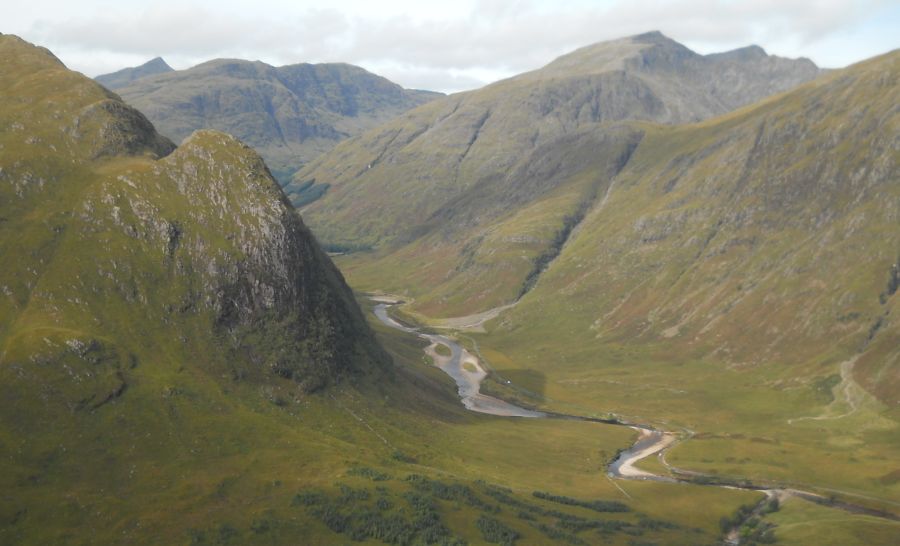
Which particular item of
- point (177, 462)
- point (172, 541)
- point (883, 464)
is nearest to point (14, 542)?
point (172, 541)

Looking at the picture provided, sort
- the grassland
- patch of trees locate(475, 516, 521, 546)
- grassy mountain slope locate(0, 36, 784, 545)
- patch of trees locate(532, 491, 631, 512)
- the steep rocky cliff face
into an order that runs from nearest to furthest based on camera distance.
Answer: the grassland
patch of trees locate(475, 516, 521, 546)
grassy mountain slope locate(0, 36, 784, 545)
patch of trees locate(532, 491, 631, 512)
the steep rocky cliff face

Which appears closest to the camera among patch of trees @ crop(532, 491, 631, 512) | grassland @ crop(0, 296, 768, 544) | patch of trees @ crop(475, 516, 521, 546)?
grassland @ crop(0, 296, 768, 544)

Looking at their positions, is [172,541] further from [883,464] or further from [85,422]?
[883,464]

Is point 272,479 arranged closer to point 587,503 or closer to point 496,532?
point 496,532

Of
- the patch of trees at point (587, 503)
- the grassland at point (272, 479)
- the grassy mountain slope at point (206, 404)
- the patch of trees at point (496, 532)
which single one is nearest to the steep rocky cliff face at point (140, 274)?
the grassy mountain slope at point (206, 404)

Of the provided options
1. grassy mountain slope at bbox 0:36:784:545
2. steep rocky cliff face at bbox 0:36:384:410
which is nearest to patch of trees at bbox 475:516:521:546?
grassy mountain slope at bbox 0:36:784:545

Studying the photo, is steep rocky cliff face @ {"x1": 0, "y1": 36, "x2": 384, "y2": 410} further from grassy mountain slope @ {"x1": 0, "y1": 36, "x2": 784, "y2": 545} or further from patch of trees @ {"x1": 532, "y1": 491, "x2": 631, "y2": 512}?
patch of trees @ {"x1": 532, "y1": 491, "x2": 631, "y2": 512}
